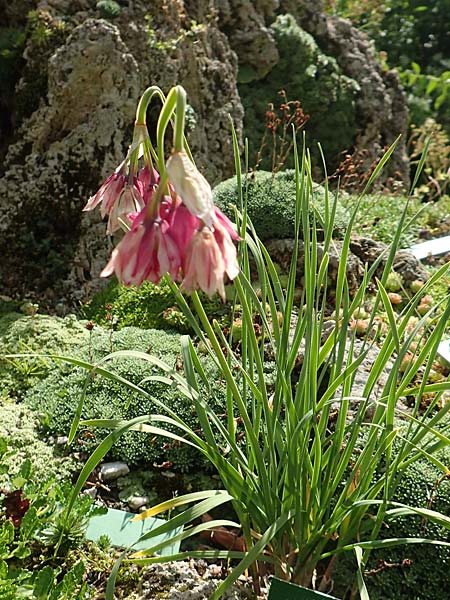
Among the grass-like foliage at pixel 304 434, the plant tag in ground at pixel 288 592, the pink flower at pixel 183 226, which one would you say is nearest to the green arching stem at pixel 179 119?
the pink flower at pixel 183 226

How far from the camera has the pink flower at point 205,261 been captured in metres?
1.09

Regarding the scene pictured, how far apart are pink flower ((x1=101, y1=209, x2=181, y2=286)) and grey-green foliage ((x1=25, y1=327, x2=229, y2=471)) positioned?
138cm

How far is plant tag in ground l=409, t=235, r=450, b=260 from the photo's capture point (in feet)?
13.8

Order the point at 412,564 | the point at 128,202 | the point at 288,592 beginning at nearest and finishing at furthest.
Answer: the point at 128,202 < the point at 288,592 < the point at 412,564

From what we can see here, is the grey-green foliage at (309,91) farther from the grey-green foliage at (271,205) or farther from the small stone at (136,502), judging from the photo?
the small stone at (136,502)

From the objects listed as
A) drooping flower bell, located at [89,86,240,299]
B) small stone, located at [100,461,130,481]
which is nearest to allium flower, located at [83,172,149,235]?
drooping flower bell, located at [89,86,240,299]

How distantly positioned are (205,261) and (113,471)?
1.62 m

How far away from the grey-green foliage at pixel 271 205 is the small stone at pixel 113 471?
5.56 ft

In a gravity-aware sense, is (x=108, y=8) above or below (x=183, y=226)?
above

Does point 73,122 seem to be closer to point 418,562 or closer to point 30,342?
point 30,342

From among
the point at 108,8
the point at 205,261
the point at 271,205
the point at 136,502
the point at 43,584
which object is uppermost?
the point at 108,8

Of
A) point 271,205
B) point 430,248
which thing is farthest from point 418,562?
point 430,248

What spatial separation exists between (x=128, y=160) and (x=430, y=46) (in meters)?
8.78

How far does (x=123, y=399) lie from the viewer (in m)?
2.72
